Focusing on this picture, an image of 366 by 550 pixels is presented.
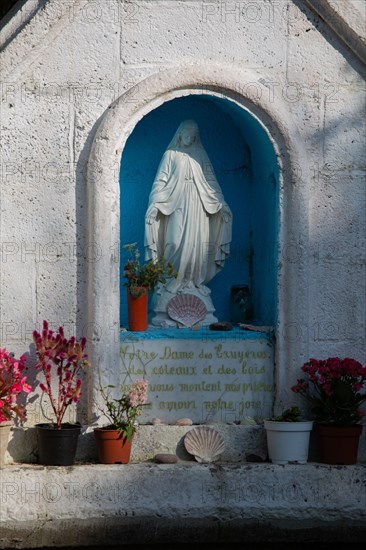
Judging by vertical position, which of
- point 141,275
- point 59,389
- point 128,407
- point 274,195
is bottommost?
point 128,407

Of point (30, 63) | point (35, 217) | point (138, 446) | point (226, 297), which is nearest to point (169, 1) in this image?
point (30, 63)

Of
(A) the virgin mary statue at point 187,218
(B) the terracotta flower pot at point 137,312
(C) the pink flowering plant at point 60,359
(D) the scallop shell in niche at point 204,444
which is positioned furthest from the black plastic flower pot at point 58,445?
(A) the virgin mary statue at point 187,218

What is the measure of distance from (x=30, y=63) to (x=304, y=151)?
2.08 m

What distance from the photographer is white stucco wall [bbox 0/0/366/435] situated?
834 cm

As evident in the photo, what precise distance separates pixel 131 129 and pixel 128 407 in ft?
6.54

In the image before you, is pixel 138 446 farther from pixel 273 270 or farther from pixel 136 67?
pixel 136 67

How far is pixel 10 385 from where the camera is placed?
7.99 m

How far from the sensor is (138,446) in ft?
27.2

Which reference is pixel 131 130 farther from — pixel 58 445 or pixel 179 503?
pixel 179 503

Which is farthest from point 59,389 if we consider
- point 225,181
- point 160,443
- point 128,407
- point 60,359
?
point 225,181

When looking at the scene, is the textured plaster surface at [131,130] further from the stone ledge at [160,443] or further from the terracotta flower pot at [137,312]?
the terracotta flower pot at [137,312]

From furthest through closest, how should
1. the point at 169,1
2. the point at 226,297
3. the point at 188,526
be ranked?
the point at 226,297
the point at 169,1
the point at 188,526

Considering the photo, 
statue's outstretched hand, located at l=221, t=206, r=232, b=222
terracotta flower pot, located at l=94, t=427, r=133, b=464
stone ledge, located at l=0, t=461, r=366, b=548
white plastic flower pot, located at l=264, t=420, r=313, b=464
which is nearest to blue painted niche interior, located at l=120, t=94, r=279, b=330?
statue's outstretched hand, located at l=221, t=206, r=232, b=222

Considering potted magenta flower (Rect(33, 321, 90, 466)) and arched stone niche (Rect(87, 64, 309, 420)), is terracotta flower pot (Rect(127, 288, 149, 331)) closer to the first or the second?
arched stone niche (Rect(87, 64, 309, 420))
